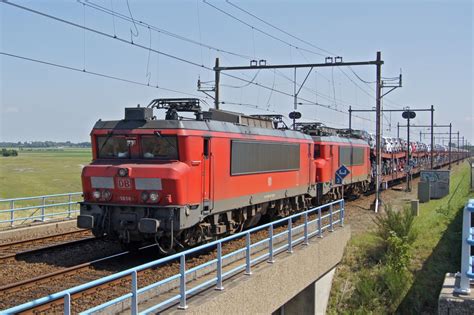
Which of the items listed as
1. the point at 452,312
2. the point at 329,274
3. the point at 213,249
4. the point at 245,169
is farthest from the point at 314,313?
the point at 452,312

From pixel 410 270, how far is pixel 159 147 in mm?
8756

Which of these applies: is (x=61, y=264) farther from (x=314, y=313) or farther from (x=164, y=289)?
(x=314, y=313)

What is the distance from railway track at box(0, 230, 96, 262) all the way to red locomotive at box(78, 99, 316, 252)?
1.76 metres

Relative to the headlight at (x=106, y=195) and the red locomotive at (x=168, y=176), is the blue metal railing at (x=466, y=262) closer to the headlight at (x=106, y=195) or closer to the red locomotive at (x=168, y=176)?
the red locomotive at (x=168, y=176)

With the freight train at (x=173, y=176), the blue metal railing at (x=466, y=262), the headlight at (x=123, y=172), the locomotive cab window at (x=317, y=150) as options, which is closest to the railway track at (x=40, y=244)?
the freight train at (x=173, y=176)

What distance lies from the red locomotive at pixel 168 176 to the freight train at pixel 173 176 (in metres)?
0.02

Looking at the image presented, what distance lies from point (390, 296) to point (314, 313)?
237cm

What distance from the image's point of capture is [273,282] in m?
12.1

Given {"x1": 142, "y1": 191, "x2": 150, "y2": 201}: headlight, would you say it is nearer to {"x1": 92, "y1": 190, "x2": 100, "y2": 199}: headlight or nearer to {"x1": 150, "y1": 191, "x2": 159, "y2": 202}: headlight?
{"x1": 150, "y1": 191, "x2": 159, "y2": 202}: headlight

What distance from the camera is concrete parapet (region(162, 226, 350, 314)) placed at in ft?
31.5

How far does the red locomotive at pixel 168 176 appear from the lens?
40.5ft

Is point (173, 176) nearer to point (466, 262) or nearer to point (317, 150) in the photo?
point (466, 262)

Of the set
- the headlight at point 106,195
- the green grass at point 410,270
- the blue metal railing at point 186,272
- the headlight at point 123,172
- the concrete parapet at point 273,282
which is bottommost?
the green grass at point 410,270

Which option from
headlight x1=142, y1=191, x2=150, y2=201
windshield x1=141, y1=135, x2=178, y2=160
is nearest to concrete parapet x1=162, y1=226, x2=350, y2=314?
headlight x1=142, y1=191, x2=150, y2=201
